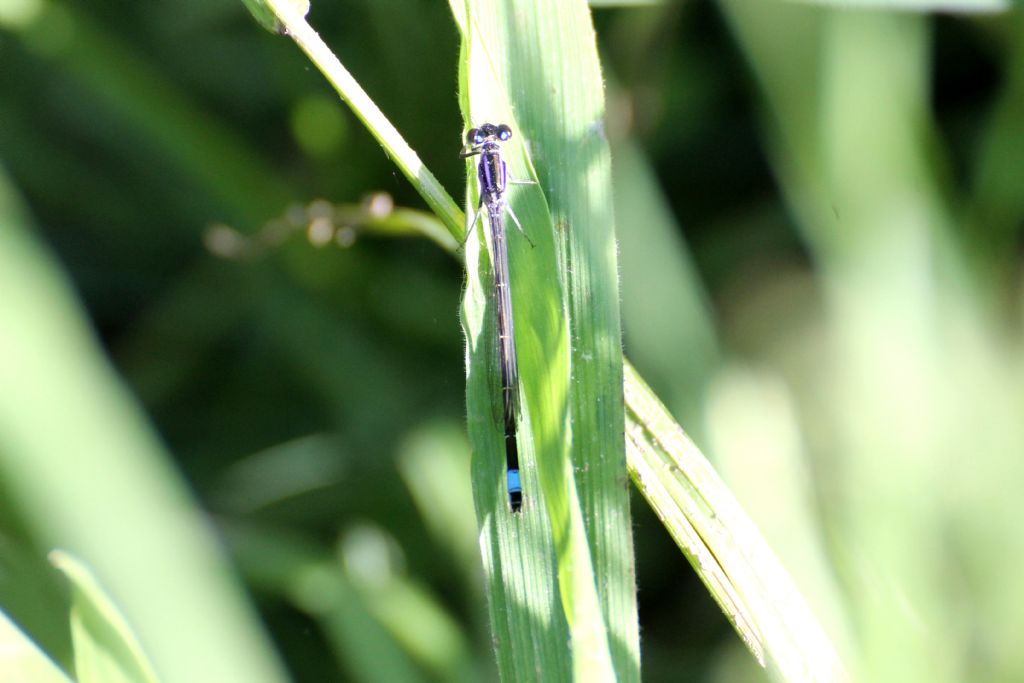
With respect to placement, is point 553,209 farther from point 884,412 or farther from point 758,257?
point 758,257

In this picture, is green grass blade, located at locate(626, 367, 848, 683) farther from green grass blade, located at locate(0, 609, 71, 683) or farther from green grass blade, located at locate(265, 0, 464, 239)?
green grass blade, located at locate(0, 609, 71, 683)

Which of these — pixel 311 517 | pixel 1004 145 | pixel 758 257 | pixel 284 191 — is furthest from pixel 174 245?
pixel 1004 145

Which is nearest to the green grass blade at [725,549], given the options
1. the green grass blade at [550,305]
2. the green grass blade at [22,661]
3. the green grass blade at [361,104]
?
the green grass blade at [550,305]

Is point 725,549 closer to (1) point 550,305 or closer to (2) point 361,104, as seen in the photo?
(1) point 550,305

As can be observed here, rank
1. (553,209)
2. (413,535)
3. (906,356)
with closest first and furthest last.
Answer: (553,209) < (906,356) < (413,535)

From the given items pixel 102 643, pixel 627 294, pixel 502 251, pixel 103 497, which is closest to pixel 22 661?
pixel 102 643

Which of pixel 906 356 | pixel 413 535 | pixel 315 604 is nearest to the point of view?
pixel 906 356
